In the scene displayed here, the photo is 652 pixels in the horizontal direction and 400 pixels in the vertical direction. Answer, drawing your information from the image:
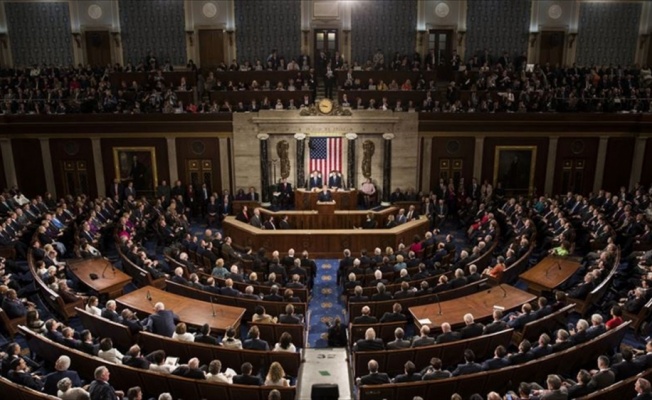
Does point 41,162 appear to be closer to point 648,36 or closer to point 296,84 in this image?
point 296,84

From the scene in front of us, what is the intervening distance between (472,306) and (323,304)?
12.2 ft

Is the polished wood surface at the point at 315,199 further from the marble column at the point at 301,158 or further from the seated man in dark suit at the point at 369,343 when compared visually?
the seated man in dark suit at the point at 369,343

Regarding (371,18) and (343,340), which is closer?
(343,340)

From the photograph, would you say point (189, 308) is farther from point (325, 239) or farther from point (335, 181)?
point (335, 181)

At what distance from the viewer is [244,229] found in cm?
1698

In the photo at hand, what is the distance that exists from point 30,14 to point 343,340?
21995 mm

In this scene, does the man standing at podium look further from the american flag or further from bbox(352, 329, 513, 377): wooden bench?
bbox(352, 329, 513, 377): wooden bench

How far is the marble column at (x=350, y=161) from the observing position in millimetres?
20875

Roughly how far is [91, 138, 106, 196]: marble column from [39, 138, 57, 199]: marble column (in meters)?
1.65

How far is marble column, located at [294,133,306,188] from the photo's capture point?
2086cm

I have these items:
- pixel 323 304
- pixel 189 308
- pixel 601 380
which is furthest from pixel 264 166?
pixel 601 380

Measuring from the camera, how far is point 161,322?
9.98 m

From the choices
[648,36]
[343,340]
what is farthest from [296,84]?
[648,36]

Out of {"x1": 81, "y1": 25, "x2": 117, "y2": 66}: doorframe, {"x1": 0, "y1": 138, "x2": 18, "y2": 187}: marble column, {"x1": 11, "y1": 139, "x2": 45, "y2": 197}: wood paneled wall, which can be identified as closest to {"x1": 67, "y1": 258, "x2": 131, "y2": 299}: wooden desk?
{"x1": 11, "y1": 139, "x2": 45, "y2": 197}: wood paneled wall
